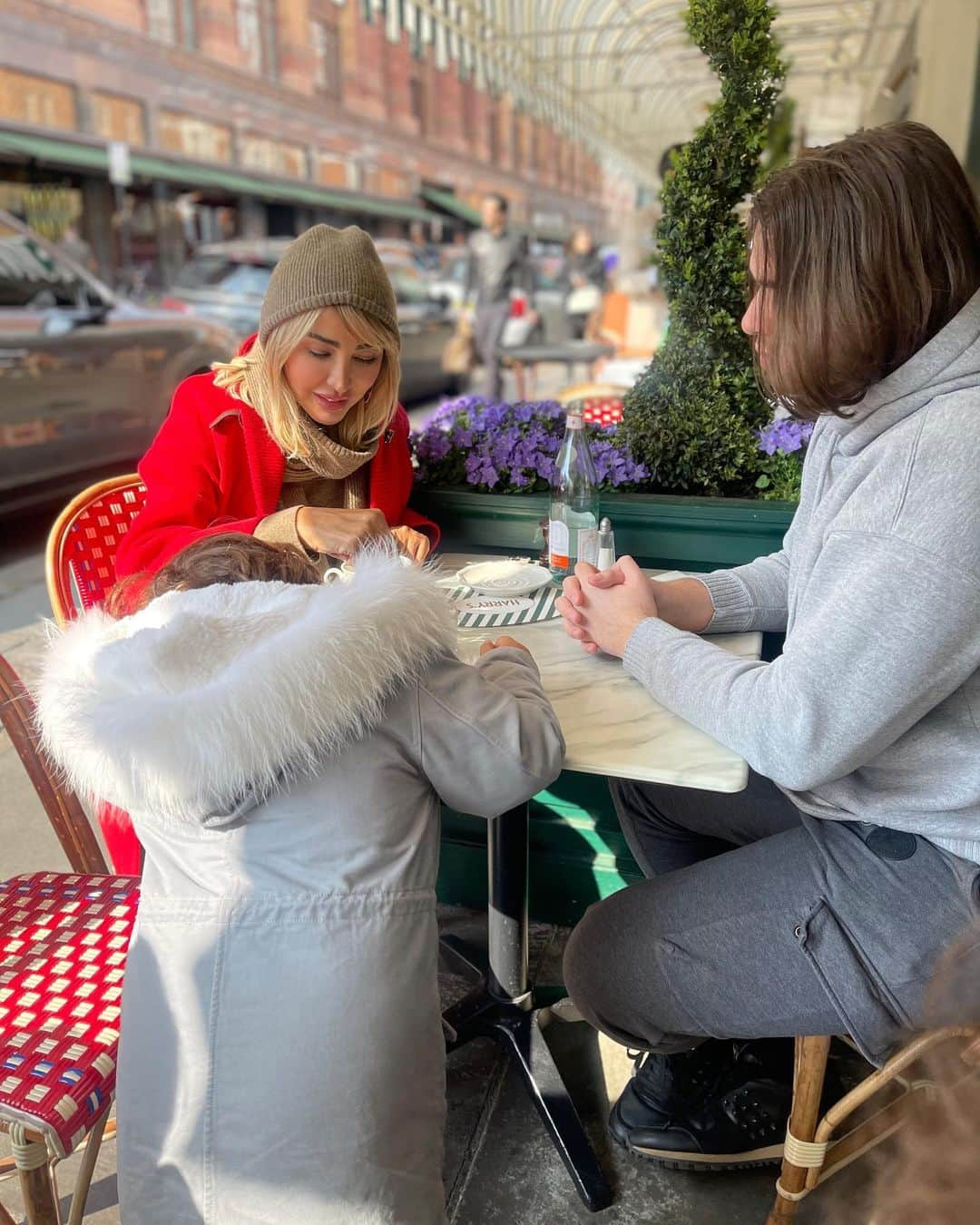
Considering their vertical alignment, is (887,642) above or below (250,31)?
below

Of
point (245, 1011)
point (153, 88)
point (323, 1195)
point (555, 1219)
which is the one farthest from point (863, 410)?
point (153, 88)

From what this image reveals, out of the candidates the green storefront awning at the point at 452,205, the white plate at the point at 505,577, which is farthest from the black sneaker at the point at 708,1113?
the green storefront awning at the point at 452,205

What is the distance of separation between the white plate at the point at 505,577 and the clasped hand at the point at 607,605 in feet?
0.94

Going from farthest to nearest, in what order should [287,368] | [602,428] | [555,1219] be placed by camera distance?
[602,428] < [287,368] < [555,1219]

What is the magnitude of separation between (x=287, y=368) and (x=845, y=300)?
3.89ft

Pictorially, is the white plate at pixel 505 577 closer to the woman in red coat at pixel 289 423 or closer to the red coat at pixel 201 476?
the woman in red coat at pixel 289 423

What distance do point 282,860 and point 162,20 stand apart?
18.2 metres

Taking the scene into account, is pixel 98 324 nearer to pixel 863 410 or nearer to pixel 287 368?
pixel 287 368

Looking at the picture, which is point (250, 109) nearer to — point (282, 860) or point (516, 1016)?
point (516, 1016)

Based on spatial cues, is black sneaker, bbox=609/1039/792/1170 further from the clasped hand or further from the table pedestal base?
the clasped hand

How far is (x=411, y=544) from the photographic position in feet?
6.55

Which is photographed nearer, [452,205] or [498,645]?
[498,645]

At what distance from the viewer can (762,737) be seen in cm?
123

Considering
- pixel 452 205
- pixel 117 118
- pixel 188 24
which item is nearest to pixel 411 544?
pixel 117 118
